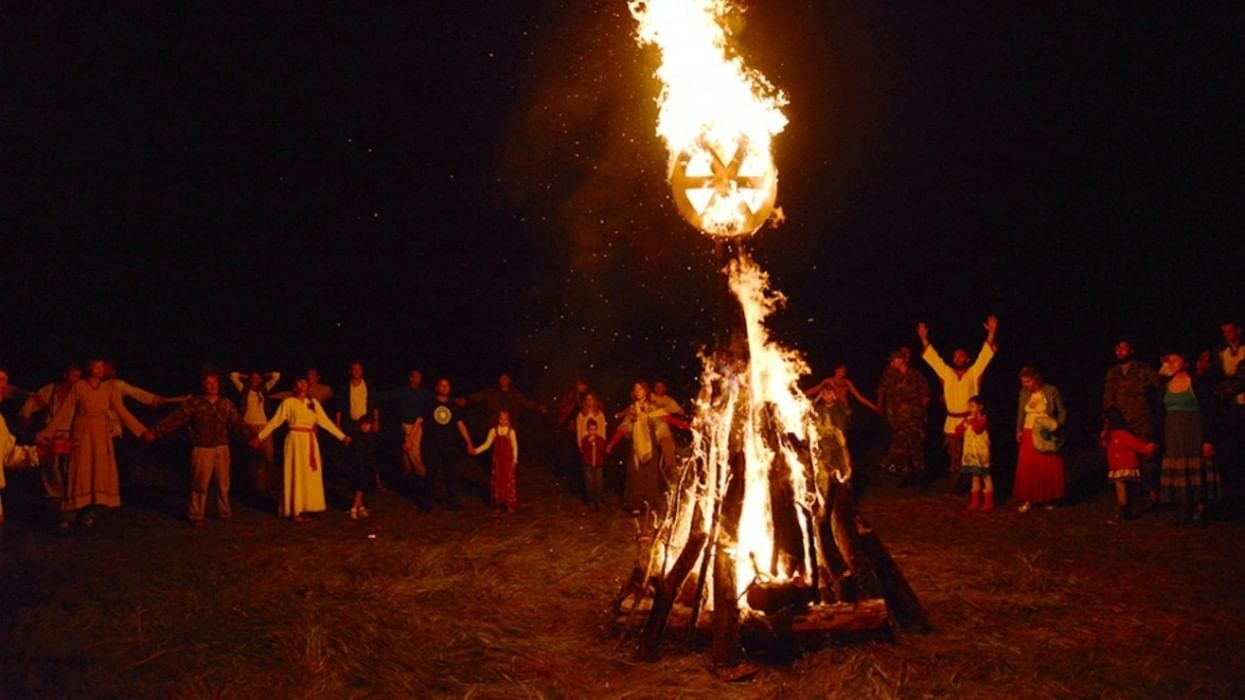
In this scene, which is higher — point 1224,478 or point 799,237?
point 799,237

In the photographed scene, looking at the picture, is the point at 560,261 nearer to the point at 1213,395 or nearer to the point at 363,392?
the point at 363,392

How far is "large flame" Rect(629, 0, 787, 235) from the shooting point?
6.46m

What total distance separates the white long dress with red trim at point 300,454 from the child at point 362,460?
0.46 meters

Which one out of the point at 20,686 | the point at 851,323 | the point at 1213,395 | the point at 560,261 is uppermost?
the point at 560,261

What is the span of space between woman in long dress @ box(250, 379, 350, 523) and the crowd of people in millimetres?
18

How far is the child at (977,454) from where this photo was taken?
13.1 meters

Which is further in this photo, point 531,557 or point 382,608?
point 531,557

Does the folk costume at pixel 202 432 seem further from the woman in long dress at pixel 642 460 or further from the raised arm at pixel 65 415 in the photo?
the woman in long dress at pixel 642 460

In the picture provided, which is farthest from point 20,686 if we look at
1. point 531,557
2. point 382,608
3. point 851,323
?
point 851,323

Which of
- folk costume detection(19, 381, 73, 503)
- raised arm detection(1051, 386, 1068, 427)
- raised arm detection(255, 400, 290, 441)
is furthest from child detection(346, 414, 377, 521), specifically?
raised arm detection(1051, 386, 1068, 427)

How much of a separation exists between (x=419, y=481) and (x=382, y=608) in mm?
6966

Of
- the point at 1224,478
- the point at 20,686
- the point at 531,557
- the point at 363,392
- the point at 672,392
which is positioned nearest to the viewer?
the point at 20,686

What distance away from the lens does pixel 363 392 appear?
15.4 m

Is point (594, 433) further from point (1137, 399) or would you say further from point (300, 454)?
point (1137, 399)
